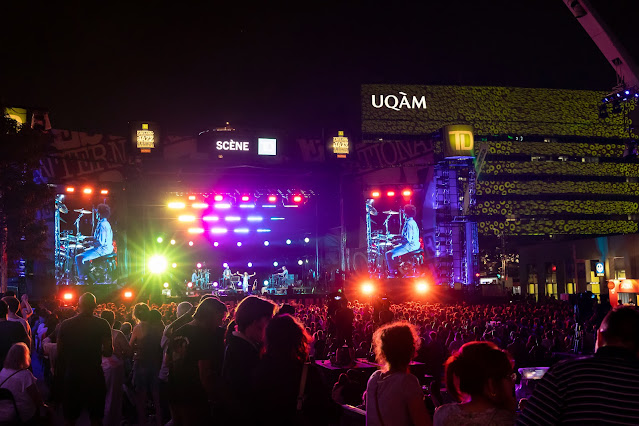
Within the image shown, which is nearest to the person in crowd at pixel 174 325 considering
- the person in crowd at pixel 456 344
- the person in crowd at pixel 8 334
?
the person in crowd at pixel 8 334

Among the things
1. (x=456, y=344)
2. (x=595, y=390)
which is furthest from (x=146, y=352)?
(x=595, y=390)

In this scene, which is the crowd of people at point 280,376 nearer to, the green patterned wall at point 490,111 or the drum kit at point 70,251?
the drum kit at point 70,251

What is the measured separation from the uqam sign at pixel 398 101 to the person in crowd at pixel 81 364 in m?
42.7

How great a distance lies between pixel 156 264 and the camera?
102 feet

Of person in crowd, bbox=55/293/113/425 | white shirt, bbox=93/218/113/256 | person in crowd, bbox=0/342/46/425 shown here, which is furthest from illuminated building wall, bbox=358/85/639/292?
person in crowd, bbox=0/342/46/425

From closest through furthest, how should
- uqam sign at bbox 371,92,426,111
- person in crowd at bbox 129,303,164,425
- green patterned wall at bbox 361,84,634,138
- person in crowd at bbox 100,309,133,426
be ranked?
person in crowd at bbox 100,309,133,426 → person in crowd at bbox 129,303,164,425 → uqam sign at bbox 371,92,426,111 → green patterned wall at bbox 361,84,634,138

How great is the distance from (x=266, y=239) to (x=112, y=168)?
32.9 feet

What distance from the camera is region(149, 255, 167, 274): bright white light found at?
30.3m

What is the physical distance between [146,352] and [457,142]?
90.0 ft

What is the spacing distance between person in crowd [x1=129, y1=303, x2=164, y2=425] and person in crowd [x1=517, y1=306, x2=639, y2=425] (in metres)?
6.38

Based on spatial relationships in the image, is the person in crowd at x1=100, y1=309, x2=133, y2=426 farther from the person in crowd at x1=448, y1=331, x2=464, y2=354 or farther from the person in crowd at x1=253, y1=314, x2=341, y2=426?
the person in crowd at x1=448, y1=331, x2=464, y2=354

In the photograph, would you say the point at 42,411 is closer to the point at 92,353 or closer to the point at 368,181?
the point at 92,353

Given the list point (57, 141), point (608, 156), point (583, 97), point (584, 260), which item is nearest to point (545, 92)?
point (583, 97)

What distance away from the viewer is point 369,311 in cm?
1881
